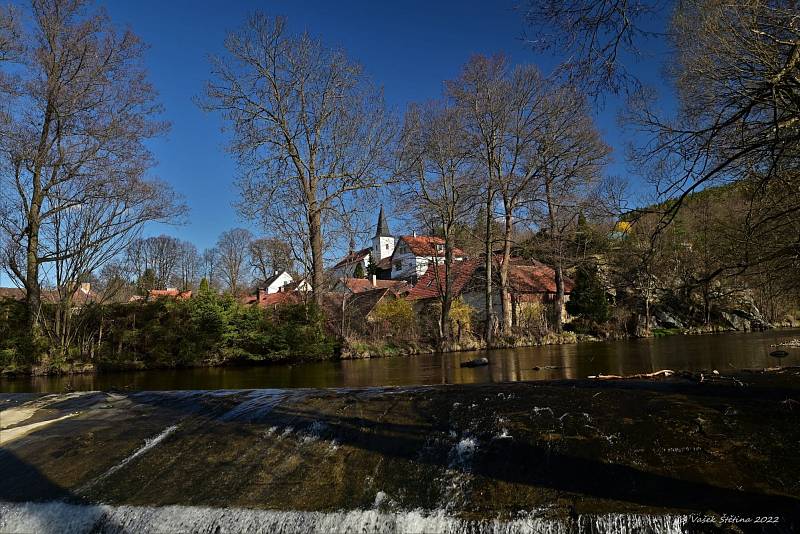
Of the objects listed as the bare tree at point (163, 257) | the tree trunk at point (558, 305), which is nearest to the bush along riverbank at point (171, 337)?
the tree trunk at point (558, 305)

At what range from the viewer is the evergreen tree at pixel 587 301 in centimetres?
2886

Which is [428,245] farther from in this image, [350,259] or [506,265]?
[350,259]

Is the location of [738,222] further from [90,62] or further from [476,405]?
[90,62]

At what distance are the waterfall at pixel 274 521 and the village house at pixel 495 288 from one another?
22.0m

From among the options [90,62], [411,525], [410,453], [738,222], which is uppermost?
[90,62]

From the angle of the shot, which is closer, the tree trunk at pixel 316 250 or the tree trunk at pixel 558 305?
the tree trunk at pixel 316 250

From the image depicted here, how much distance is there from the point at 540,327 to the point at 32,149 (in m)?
22.8

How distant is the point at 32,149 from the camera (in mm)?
17141

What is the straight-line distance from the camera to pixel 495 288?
86.0ft

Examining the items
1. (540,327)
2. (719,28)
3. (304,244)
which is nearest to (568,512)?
(719,28)

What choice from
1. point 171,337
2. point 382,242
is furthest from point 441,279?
point 382,242

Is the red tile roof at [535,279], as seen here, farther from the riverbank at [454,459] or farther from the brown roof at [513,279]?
the riverbank at [454,459]

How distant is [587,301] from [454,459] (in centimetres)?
2773

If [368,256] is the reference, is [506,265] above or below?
below
